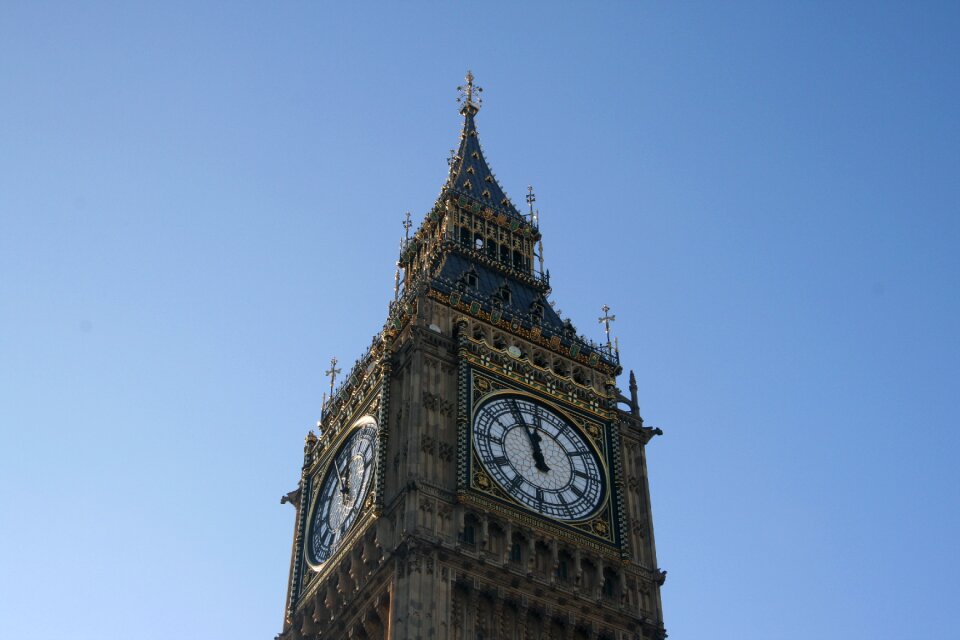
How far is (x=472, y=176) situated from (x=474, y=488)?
27.8 meters

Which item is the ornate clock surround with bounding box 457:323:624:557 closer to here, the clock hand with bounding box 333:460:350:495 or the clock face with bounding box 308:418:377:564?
the clock face with bounding box 308:418:377:564

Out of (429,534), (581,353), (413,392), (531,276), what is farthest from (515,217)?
(429,534)

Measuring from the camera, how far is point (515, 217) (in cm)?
7988

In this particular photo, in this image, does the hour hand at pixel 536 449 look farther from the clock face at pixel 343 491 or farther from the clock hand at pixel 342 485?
the clock hand at pixel 342 485

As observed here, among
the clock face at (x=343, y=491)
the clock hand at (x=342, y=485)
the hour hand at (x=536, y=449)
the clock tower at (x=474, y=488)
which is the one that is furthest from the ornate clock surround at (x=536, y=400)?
the clock hand at (x=342, y=485)

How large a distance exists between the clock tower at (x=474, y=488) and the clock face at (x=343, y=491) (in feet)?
0.30

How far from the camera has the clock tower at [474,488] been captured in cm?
5581

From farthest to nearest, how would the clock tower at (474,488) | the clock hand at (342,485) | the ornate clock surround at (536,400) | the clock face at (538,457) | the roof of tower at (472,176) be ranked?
the roof of tower at (472,176) < the clock hand at (342,485) < the clock face at (538,457) < the ornate clock surround at (536,400) < the clock tower at (474,488)

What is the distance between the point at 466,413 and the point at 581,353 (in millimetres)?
9398

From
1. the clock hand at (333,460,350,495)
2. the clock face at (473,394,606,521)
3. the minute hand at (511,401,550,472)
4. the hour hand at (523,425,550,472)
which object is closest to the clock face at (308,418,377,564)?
the clock hand at (333,460,350,495)

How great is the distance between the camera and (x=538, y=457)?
61.3 meters

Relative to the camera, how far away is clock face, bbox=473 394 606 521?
197 feet

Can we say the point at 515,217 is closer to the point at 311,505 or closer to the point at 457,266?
the point at 457,266

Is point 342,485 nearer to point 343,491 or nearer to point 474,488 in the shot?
point 343,491
